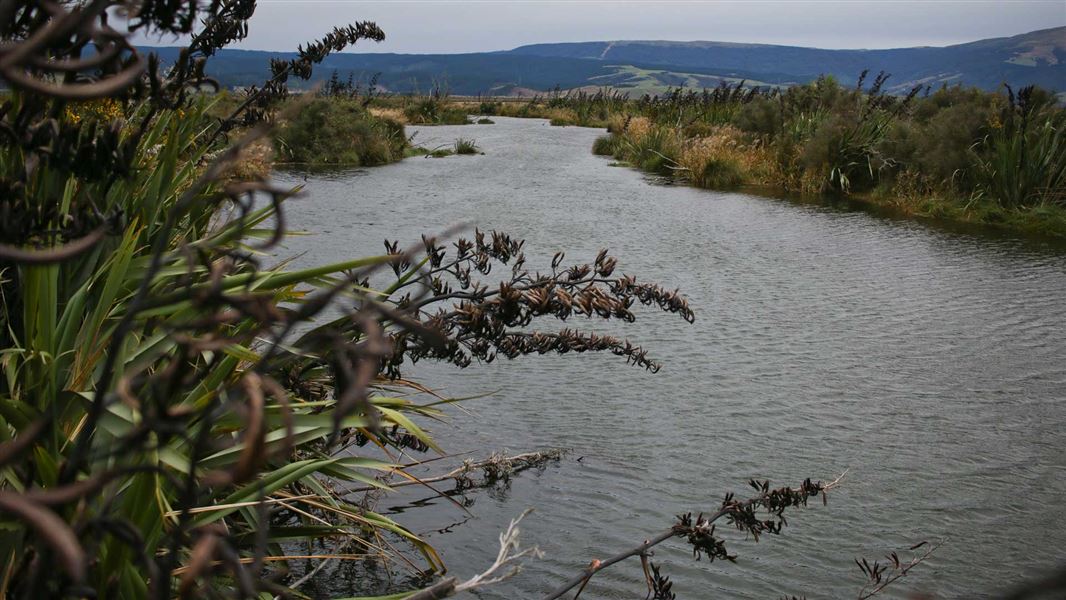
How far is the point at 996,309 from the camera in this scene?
314 inches

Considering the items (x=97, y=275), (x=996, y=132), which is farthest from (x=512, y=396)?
(x=996, y=132)

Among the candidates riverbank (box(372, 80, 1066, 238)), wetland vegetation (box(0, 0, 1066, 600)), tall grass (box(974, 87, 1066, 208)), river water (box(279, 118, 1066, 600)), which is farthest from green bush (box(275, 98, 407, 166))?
wetland vegetation (box(0, 0, 1066, 600))

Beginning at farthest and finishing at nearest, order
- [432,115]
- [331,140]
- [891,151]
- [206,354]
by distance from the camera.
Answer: [432,115] < [331,140] < [891,151] < [206,354]

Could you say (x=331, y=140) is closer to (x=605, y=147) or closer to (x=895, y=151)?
(x=605, y=147)

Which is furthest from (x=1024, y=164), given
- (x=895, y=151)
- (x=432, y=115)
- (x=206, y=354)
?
(x=432, y=115)

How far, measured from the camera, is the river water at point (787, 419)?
3.68m

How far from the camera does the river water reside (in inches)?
145

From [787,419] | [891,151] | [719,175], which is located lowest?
[787,419]

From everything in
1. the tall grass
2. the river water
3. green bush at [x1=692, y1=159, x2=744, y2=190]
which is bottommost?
the river water

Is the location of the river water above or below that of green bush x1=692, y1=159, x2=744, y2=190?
below

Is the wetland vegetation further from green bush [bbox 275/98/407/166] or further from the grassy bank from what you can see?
green bush [bbox 275/98/407/166]

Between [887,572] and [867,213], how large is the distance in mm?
11425

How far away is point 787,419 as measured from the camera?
517 centimetres

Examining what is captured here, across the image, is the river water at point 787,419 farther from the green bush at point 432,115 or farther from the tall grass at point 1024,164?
the green bush at point 432,115
